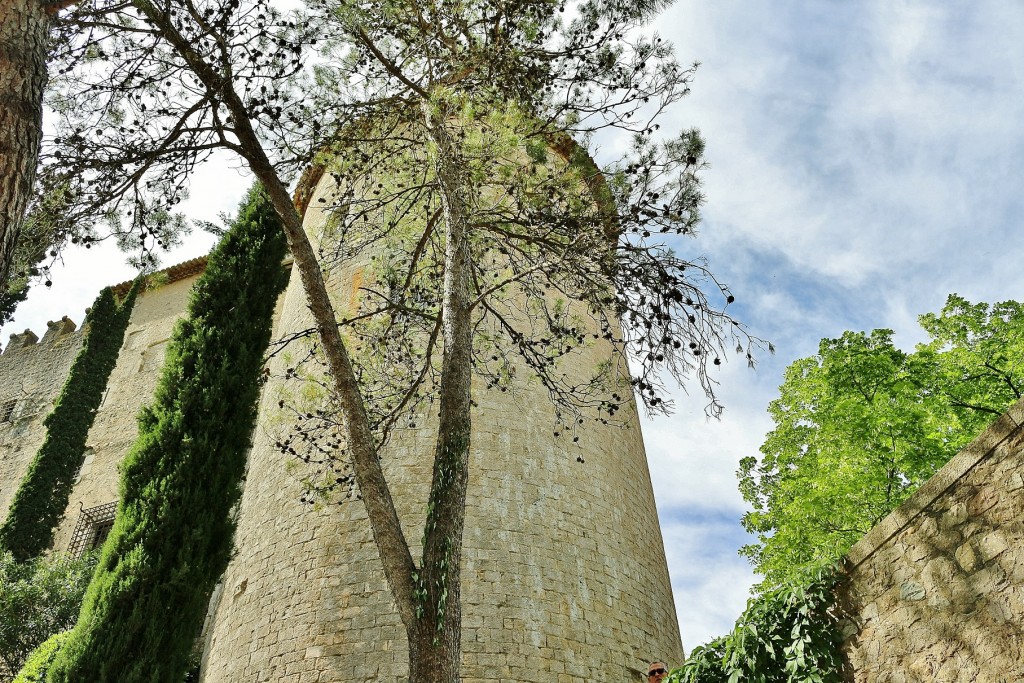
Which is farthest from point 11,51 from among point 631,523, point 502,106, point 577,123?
point 631,523

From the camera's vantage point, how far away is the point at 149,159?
6043mm

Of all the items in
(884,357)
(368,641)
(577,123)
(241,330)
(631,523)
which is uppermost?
(884,357)

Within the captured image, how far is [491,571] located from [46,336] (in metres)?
17.7

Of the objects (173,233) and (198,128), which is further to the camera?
(173,233)

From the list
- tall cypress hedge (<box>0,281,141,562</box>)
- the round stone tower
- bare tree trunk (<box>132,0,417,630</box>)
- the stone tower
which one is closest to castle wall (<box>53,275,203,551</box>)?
tall cypress hedge (<box>0,281,141,562</box>)

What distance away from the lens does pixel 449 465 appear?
16.4ft

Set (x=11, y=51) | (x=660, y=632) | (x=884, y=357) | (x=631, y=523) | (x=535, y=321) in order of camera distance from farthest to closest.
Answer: (x=884, y=357) < (x=535, y=321) < (x=631, y=523) < (x=660, y=632) < (x=11, y=51)

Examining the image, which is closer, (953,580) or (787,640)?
(953,580)

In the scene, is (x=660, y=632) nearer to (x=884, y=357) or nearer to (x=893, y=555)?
(x=893, y=555)

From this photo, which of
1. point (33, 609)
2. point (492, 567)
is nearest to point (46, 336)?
point (33, 609)

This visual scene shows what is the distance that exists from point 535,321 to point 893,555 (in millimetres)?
6462

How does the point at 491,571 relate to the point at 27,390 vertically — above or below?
below

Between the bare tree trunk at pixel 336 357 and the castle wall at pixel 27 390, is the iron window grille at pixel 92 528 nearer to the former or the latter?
the castle wall at pixel 27 390

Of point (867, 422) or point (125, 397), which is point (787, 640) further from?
point (125, 397)
